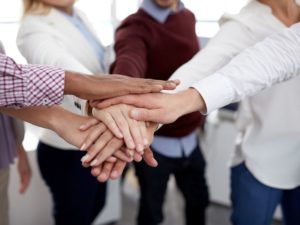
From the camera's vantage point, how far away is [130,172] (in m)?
2.58

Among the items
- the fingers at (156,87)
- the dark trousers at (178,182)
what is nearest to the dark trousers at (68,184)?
Answer: the dark trousers at (178,182)

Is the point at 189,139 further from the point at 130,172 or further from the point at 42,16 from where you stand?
the point at 130,172

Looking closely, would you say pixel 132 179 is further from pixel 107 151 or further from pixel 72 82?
pixel 72 82

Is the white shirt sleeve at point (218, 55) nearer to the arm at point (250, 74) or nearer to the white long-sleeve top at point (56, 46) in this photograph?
the arm at point (250, 74)

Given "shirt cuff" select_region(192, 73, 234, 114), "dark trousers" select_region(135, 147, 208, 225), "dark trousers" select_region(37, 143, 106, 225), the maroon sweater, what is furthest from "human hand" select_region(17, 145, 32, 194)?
"shirt cuff" select_region(192, 73, 234, 114)

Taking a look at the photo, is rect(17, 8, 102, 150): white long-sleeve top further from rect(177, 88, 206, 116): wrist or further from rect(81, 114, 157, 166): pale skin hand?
rect(177, 88, 206, 116): wrist

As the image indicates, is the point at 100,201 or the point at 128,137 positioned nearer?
the point at 128,137

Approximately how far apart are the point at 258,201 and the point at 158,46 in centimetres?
64

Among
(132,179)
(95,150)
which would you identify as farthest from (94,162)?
(132,179)

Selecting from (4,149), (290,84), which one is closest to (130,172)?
(4,149)

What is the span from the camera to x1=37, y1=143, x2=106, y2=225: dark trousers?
4.74 ft

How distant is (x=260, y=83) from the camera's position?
0.96m

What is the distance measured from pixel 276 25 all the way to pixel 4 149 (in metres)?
0.89

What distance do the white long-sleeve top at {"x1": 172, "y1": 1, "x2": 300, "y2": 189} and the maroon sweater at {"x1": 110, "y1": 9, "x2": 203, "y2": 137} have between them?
0.79 ft
